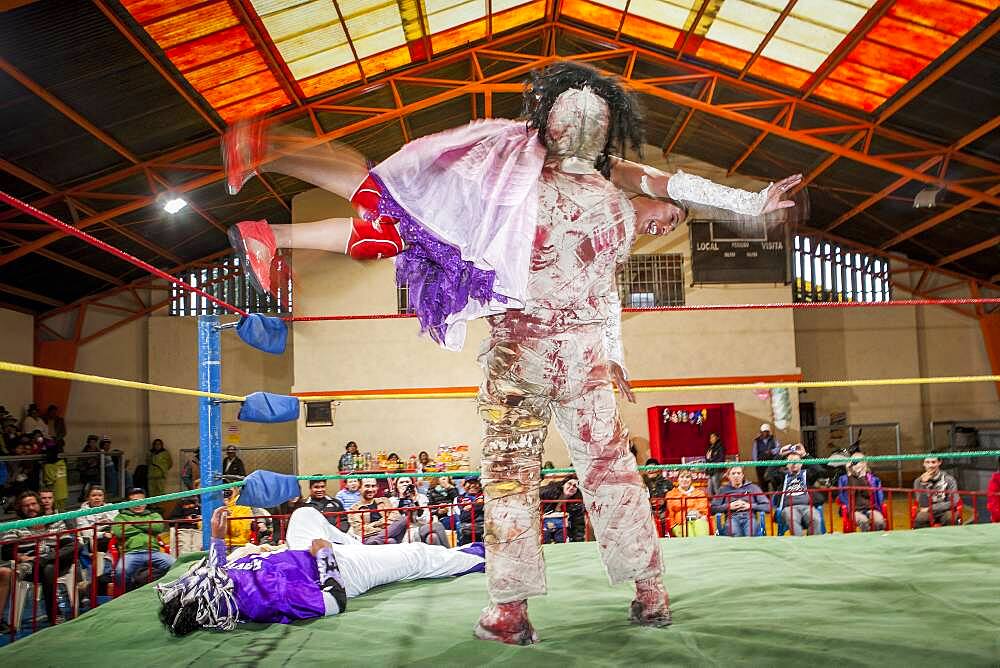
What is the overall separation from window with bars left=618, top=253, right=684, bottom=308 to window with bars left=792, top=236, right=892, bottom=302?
2.00 metres

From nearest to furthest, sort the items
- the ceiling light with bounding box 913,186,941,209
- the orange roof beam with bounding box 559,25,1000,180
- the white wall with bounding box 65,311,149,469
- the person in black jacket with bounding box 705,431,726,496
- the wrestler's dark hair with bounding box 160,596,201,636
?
the wrestler's dark hair with bounding box 160,596,201,636 < the orange roof beam with bounding box 559,25,1000,180 < the ceiling light with bounding box 913,186,941,209 < the person in black jacket with bounding box 705,431,726,496 < the white wall with bounding box 65,311,149,469

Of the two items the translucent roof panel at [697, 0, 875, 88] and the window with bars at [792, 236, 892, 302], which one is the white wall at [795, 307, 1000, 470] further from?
the translucent roof panel at [697, 0, 875, 88]

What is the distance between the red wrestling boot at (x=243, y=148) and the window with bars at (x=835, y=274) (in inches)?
444

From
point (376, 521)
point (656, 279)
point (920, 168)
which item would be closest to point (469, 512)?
point (376, 521)

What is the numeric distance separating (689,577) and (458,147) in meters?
1.48

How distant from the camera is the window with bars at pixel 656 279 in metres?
11.2

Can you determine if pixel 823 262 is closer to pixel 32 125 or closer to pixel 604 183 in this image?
pixel 32 125

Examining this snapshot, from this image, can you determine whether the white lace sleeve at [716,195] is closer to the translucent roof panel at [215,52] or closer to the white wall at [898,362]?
the translucent roof panel at [215,52]

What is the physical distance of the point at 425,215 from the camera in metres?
1.66

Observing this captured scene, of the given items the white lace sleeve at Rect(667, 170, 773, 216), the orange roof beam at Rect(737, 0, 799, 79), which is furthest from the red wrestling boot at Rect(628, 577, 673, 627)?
the orange roof beam at Rect(737, 0, 799, 79)

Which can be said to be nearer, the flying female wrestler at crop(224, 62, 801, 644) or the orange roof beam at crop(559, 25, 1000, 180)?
the flying female wrestler at crop(224, 62, 801, 644)

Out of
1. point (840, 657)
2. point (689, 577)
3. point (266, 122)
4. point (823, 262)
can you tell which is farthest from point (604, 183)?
point (823, 262)

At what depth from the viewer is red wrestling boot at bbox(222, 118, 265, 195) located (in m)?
1.74

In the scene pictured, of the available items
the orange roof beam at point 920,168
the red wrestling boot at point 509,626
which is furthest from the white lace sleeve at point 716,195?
the orange roof beam at point 920,168
